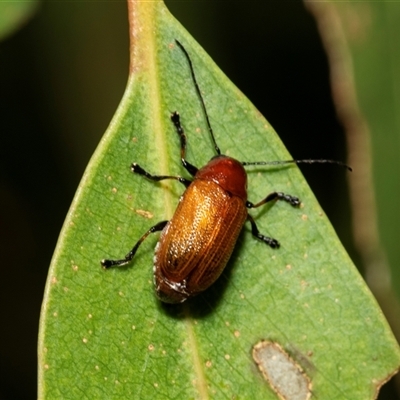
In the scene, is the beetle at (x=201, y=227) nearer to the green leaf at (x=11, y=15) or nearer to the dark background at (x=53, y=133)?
the green leaf at (x=11, y=15)

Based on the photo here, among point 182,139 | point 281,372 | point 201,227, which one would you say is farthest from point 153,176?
point 281,372

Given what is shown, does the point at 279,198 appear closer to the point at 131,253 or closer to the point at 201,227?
the point at 201,227

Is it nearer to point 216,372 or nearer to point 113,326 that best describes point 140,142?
point 113,326

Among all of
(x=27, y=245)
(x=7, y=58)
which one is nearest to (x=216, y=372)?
(x=27, y=245)

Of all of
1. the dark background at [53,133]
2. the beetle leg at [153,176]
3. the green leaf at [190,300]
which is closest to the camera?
the green leaf at [190,300]

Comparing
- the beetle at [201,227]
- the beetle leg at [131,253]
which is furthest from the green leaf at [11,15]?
the beetle leg at [131,253]

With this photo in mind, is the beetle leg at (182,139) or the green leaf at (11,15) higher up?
the green leaf at (11,15)

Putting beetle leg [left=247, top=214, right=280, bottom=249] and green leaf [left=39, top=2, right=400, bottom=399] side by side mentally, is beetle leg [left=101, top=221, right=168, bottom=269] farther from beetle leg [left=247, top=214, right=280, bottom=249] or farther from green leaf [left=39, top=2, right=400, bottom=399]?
beetle leg [left=247, top=214, right=280, bottom=249]

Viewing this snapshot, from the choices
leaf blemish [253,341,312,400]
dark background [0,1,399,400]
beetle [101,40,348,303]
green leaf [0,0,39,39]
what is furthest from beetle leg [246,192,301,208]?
green leaf [0,0,39,39]
